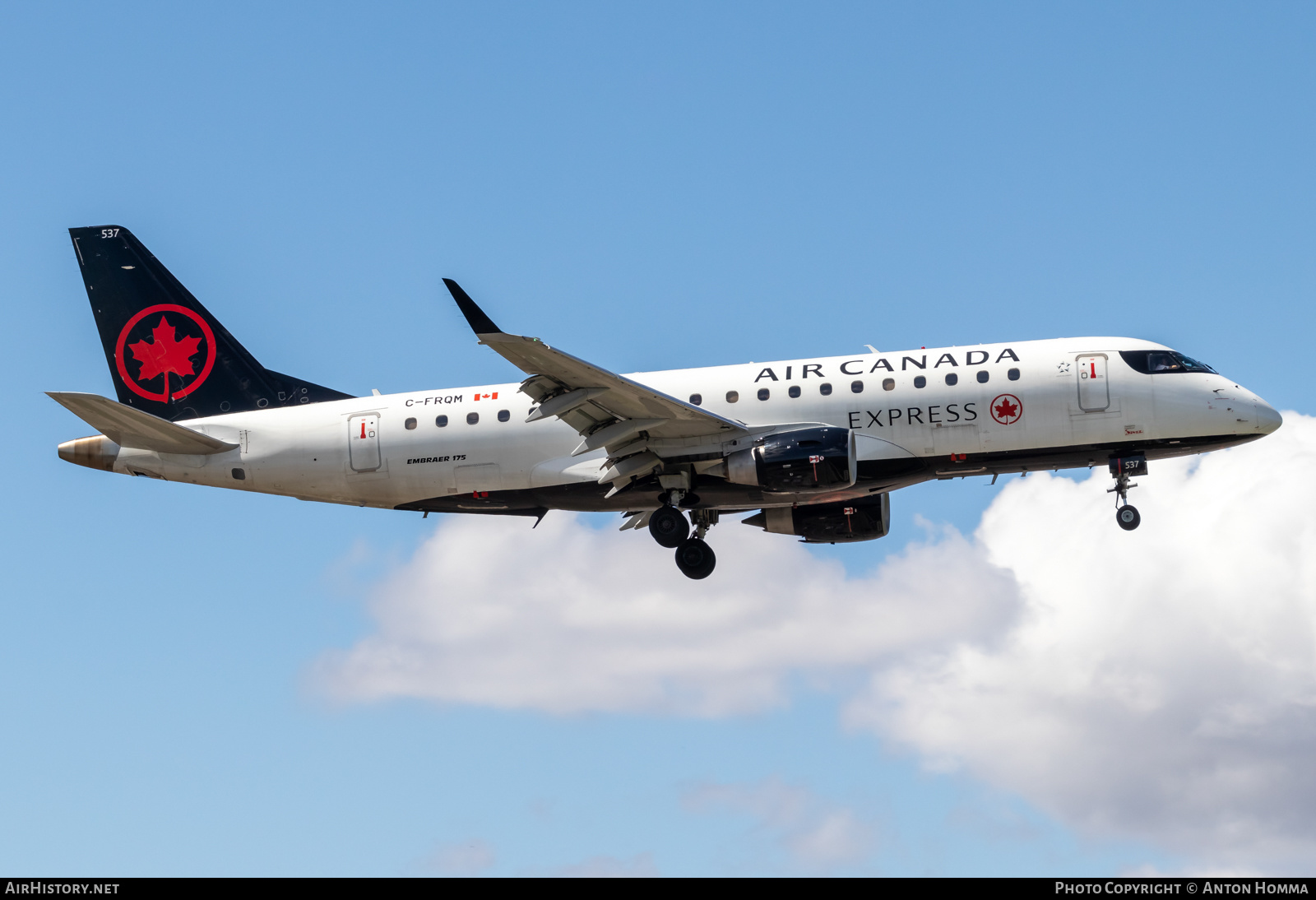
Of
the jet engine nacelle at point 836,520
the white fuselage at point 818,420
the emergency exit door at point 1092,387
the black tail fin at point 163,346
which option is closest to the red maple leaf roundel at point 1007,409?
the white fuselage at point 818,420

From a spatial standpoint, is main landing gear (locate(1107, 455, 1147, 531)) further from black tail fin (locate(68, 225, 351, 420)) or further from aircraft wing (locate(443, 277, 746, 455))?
black tail fin (locate(68, 225, 351, 420))

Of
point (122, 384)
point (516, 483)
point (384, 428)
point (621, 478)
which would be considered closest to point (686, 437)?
point (621, 478)

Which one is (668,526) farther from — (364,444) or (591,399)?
(364,444)

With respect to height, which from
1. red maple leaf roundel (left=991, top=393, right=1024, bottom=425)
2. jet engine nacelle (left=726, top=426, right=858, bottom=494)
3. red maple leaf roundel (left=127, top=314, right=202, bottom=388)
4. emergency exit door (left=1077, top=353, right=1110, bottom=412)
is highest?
red maple leaf roundel (left=127, top=314, right=202, bottom=388)

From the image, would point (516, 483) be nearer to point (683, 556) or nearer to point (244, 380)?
point (683, 556)

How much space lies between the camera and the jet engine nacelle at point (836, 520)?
4153cm

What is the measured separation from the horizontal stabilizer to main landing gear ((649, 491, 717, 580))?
12.1 m

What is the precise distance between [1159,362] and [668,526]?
13213mm

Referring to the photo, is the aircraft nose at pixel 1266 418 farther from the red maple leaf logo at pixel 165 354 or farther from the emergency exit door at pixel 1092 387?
the red maple leaf logo at pixel 165 354

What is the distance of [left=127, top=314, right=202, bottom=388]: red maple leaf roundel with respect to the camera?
1679 inches

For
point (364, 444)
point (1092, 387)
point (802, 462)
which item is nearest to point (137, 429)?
point (364, 444)

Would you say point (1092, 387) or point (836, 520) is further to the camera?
point (836, 520)

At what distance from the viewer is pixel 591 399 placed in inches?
1407

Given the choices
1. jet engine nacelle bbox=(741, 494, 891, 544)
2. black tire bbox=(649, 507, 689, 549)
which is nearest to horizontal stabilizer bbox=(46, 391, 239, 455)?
black tire bbox=(649, 507, 689, 549)
